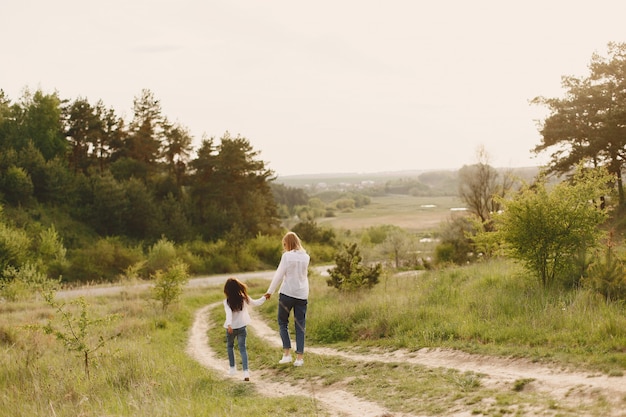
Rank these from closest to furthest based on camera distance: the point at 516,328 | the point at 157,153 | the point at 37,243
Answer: the point at 516,328
the point at 37,243
the point at 157,153

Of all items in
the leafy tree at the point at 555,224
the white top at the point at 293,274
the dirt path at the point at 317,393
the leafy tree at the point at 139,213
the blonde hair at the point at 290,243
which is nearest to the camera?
the dirt path at the point at 317,393

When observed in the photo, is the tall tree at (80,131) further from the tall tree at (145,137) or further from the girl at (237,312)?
the girl at (237,312)

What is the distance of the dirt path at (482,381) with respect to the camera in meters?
6.77

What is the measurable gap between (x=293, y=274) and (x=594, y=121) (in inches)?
1013

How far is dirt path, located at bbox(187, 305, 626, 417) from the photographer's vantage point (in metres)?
6.77

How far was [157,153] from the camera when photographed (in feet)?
169

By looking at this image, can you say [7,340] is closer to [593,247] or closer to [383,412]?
[383,412]

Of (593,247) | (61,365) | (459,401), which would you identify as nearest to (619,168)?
(593,247)

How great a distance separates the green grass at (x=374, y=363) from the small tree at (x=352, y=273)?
1.18 m

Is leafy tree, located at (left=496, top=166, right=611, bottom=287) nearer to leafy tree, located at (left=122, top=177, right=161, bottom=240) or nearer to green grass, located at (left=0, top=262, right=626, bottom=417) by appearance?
green grass, located at (left=0, top=262, right=626, bottom=417)

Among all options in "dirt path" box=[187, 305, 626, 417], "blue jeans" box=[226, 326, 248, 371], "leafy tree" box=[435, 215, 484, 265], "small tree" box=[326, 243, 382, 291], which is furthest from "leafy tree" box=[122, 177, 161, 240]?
"blue jeans" box=[226, 326, 248, 371]

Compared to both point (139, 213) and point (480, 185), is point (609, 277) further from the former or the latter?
point (139, 213)

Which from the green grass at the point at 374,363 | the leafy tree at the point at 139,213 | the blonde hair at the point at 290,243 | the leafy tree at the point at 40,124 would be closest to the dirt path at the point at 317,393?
the green grass at the point at 374,363

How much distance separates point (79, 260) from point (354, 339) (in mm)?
31520
